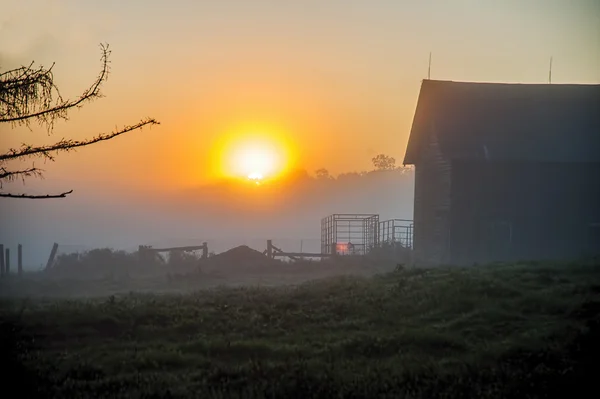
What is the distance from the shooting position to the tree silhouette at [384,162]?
380 ft

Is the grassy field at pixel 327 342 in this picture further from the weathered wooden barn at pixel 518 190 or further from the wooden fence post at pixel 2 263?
the wooden fence post at pixel 2 263

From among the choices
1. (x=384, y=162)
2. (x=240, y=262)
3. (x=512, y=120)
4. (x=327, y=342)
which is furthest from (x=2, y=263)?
(x=384, y=162)

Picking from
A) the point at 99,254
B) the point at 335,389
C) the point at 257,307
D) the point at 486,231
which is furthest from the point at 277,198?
the point at 335,389

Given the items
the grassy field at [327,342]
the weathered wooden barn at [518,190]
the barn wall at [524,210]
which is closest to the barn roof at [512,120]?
the weathered wooden barn at [518,190]

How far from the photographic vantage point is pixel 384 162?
11612cm

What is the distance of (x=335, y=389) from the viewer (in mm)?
8586

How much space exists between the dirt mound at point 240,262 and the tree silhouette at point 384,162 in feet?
256

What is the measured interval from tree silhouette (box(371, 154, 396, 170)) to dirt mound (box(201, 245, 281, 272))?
7809 centimetres

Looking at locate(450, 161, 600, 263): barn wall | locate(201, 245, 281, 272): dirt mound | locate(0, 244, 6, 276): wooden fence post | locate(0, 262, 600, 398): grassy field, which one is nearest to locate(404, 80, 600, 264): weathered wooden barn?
locate(450, 161, 600, 263): barn wall

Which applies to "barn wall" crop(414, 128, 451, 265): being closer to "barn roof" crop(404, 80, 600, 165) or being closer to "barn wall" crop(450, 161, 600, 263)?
"barn wall" crop(450, 161, 600, 263)

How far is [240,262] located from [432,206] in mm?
11816

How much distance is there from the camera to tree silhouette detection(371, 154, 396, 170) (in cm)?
11569

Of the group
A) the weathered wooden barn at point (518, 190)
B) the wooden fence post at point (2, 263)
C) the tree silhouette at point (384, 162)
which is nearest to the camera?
the weathered wooden barn at point (518, 190)

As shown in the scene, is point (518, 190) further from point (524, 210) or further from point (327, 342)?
point (327, 342)
